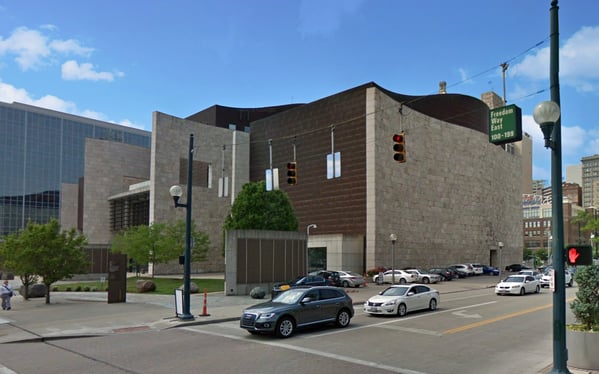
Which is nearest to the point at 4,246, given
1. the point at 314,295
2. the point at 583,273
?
the point at 314,295

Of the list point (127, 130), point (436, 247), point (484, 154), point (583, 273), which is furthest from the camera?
point (127, 130)

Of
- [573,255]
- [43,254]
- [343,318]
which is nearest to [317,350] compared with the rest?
[343,318]

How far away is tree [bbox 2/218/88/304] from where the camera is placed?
27500 mm

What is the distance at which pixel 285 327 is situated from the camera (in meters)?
15.7

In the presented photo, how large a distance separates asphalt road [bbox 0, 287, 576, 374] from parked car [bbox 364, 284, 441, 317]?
1.27m

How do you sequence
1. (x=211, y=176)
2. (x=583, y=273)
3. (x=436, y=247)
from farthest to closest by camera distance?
(x=211, y=176) < (x=436, y=247) < (x=583, y=273)

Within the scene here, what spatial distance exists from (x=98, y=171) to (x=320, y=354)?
80.1m

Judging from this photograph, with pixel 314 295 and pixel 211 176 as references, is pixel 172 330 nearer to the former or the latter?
pixel 314 295

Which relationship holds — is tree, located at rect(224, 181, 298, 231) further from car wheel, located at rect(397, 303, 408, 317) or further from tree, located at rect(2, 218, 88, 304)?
car wheel, located at rect(397, 303, 408, 317)

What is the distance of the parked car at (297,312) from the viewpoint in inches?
613

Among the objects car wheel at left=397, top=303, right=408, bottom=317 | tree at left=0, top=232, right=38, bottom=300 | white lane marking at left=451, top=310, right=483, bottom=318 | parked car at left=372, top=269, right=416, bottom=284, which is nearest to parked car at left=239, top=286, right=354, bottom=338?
car wheel at left=397, top=303, right=408, bottom=317

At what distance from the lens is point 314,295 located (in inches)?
672

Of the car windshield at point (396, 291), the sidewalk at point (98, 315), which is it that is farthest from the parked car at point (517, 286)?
the car windshield at point (396, 291)

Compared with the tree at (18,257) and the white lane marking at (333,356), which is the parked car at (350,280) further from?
the white lane marking at (333,356)
